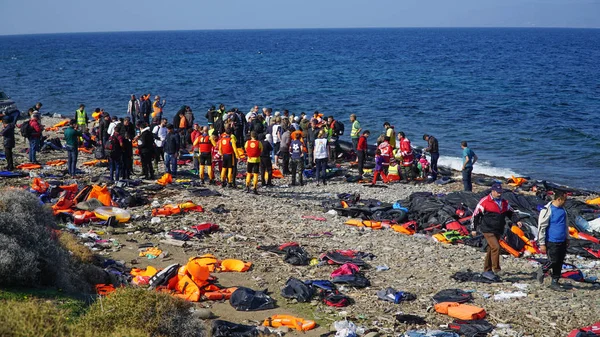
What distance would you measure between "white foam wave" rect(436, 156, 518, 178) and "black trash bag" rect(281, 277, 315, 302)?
55.9ft

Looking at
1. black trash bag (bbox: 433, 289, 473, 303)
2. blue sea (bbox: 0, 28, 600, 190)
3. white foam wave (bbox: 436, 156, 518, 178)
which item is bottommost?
white foam wave (bbox: 436, 156, 518, 178)

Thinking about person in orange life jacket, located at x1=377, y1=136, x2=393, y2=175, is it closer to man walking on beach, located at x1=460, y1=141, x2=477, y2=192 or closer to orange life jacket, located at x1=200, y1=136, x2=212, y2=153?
→ man walking on beach, located at x1=460, y1=141, x2=477, y2=192

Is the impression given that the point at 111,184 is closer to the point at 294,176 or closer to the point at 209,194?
the point at 209,194

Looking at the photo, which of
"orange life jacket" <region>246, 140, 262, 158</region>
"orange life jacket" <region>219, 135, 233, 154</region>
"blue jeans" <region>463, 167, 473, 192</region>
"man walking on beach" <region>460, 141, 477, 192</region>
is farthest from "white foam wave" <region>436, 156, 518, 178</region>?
"orange life jacket" <region>219, 135, 233, 154</region>

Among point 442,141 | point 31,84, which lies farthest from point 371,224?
point 31,84

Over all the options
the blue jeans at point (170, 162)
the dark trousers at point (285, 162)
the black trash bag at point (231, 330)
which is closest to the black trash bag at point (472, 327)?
the black trash bag at point (231, 330)

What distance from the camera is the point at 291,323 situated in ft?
31.7

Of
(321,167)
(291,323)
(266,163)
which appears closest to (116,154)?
(266,163)

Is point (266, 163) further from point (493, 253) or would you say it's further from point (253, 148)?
point (493, 253)

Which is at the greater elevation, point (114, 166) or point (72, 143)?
point (72, 143)

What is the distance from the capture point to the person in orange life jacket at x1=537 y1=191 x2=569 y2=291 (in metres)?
11.1

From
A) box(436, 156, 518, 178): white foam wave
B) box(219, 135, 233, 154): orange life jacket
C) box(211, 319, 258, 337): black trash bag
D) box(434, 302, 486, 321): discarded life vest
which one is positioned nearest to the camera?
box(211, 319, 258, 337): black trash bag

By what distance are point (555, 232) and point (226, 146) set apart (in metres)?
10.1

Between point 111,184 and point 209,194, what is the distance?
2.77m
